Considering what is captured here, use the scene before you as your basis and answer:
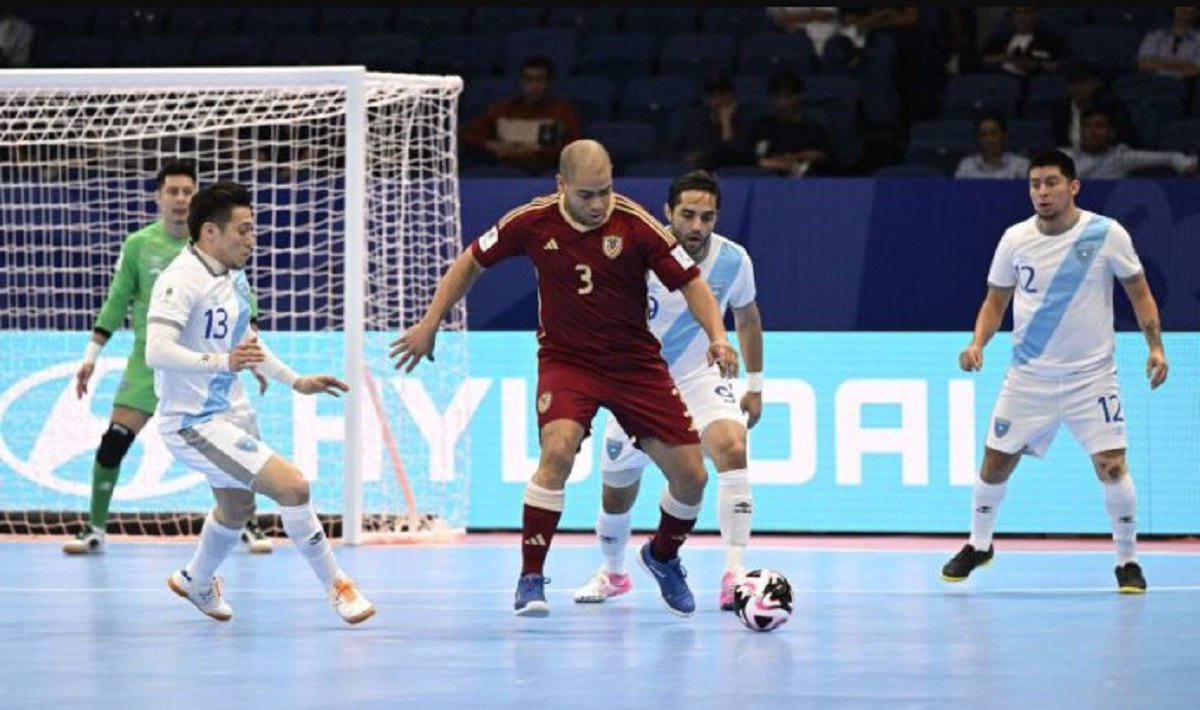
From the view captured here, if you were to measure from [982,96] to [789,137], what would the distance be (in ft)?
5.99

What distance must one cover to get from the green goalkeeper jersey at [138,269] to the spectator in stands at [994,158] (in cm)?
515

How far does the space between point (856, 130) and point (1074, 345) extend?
5.44 m

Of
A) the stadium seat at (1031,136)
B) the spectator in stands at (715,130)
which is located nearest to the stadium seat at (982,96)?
the stadium seat at (1031,136)

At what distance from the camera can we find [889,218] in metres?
Answer: 13.5

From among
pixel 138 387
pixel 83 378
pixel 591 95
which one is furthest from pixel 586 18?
pixel 83 378

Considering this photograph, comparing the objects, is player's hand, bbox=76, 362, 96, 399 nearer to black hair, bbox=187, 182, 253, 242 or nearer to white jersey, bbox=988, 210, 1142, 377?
black hair, bbox=187, 182, 253, 242

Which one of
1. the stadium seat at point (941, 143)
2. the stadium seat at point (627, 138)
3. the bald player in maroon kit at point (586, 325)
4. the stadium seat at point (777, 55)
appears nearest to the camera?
the bald player in maroon kit at point (586, 325)

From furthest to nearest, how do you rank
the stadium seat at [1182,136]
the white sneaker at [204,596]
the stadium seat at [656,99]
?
the stadium seat at [656,99], the stadium seat at [1182,136], the white sneaker at [204,596]

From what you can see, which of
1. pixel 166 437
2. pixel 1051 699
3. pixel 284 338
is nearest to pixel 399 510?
pixel 284 338

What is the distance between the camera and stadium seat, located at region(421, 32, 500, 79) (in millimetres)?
16906

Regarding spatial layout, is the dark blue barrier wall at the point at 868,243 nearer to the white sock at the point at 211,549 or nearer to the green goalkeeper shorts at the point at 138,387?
the green goalkeeper shorts at the point at 138,387

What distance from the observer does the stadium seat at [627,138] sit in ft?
50.1

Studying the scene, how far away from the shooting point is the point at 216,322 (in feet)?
29.4

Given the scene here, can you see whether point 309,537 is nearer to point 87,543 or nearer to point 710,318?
point 710,318
